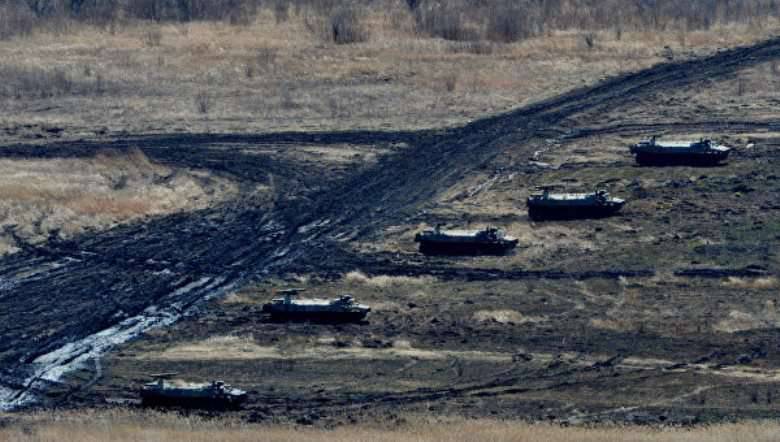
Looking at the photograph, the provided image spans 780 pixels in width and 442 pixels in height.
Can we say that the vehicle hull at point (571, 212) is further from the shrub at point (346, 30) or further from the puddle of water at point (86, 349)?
the shrub at point (346, 30)

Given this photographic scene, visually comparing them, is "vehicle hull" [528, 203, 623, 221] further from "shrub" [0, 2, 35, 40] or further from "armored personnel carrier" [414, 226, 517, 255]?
"shrub" [0, 2, 35, 40]

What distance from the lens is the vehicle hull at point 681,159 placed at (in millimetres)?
71250

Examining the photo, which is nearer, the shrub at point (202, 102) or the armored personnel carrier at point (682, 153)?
the armored personnel carrier at point (682, 153)

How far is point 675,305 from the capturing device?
186 ft

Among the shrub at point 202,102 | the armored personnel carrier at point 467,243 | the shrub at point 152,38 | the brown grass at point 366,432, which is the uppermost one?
the shrub at point 152,38

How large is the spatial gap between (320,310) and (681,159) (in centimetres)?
2125

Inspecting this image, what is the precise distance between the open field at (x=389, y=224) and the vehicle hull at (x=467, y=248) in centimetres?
50

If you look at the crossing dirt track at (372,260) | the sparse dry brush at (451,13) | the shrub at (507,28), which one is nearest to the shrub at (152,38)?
the sparse dry brush at (451,13)

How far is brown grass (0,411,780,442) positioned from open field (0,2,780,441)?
13 centimetres

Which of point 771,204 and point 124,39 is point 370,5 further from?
point 771,204

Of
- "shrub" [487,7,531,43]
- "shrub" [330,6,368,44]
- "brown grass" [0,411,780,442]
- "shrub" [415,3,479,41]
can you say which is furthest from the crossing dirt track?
"shrub" [330,6,368,44]

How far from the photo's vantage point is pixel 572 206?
214ft

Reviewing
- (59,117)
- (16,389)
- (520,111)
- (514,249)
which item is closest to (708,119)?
(520,111)

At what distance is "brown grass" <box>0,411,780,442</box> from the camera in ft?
151
